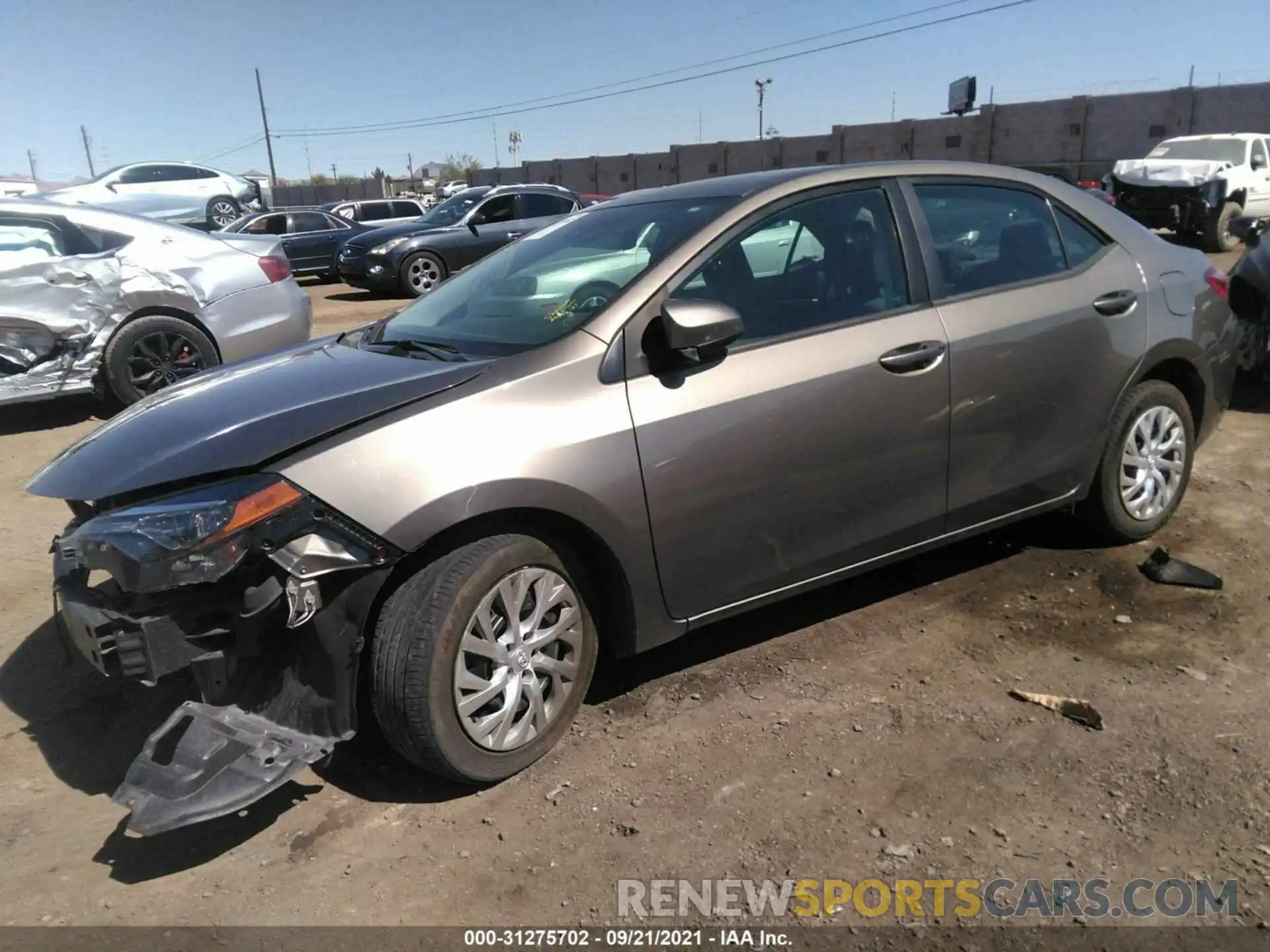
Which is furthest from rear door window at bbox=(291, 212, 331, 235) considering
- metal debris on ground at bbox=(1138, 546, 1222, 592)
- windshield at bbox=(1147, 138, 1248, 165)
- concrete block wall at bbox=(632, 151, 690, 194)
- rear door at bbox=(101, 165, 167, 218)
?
concrete block wall at bbox=(632, 151, 690, 194)

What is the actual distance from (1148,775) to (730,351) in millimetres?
1809

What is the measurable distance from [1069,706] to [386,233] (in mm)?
13532

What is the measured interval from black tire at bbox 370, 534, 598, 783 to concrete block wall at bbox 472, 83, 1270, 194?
3084cm

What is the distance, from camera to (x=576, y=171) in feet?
183

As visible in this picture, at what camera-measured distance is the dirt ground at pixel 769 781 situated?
254 cm

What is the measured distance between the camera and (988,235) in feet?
12.9

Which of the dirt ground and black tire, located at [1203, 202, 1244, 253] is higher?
black tire, located at [1203, 202, 1244, 253]

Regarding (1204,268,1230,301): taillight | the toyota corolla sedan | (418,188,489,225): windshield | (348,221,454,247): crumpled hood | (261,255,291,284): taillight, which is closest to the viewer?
the toyota corolla sedan

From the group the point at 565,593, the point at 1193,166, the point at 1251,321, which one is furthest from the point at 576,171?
the point at 565,593

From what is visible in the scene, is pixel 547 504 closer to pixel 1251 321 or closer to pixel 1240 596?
pixel 1240 596

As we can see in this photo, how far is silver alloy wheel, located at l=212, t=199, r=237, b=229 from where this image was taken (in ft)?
70.4

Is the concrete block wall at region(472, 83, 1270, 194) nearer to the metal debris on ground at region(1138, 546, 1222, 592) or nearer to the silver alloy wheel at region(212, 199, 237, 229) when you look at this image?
the silver alloy wheel at region(212, 199, 237, 229)

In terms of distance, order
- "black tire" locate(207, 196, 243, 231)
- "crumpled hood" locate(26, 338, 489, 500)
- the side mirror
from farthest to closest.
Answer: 1. "black tire" locate(207, 196, 243, 231)
2. the side mirror
3. "crumpled hood" locate(26, 338, 489, 500)

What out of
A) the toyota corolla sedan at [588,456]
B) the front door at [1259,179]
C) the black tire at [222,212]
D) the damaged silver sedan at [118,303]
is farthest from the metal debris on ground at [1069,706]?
the black tire at [222,212]
